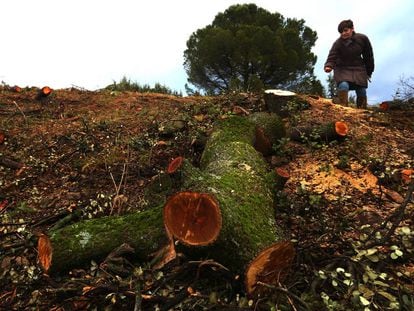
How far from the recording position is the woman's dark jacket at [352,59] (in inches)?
305

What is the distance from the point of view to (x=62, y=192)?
5.08 m

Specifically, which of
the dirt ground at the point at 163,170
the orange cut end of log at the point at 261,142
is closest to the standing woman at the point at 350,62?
the dirt ground at the point at 163,170

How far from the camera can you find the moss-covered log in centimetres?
328

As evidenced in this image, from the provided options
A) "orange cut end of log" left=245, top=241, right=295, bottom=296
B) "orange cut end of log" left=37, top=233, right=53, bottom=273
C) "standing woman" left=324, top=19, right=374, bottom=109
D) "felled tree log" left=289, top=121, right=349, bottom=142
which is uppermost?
"standing woman" left=324, top=19, right=374, bottom=109

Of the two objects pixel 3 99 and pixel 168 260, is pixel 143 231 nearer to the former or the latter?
pixel 168 260

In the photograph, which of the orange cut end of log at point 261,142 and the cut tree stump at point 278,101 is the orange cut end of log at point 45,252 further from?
the cut tree stump at point 278,101

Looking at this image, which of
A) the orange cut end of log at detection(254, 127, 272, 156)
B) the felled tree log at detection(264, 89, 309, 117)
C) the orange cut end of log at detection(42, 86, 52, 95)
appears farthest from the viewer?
the orange cut end of log at detection(42, 86, 52, 95)

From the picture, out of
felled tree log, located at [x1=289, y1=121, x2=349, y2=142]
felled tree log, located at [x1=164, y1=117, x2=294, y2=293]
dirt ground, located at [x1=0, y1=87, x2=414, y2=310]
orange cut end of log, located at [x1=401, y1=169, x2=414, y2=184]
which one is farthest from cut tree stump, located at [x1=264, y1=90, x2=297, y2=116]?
felled tree log, located at [x1=164, y1=117, x2=294, y2=293]

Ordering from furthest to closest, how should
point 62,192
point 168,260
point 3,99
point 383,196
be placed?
point 3,99 → point 62,192 → point 383,196 → point 168,260

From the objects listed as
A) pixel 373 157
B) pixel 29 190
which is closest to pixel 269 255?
pixel 373 157

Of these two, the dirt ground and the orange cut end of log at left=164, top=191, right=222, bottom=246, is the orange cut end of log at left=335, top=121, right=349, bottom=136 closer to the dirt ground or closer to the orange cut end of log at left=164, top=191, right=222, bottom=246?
the dirt ground

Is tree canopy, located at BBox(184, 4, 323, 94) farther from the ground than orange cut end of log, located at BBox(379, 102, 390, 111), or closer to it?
farther from the ground

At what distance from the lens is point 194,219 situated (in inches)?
112

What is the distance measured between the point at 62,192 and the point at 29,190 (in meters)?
0.52
